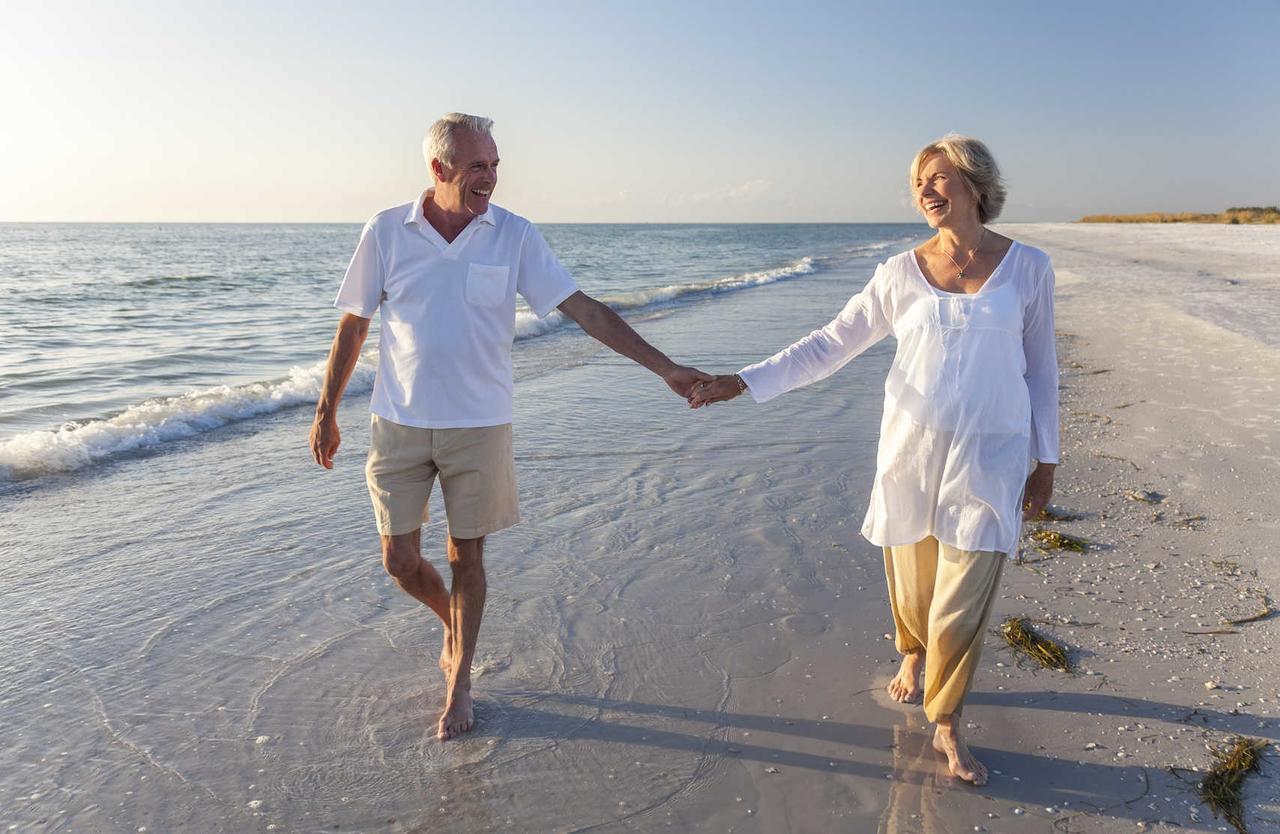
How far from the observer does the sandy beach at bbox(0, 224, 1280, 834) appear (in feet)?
9.70

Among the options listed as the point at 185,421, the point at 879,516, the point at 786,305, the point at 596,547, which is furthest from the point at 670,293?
the point at 879,516

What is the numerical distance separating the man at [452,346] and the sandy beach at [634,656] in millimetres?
534

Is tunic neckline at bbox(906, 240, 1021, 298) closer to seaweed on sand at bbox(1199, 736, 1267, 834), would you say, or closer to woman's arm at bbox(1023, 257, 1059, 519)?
woman's arm at bbox(1023, 257, 1059, 519)

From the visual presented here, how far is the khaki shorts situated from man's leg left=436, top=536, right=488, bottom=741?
0.29 feet

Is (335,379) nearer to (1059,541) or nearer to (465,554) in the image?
(465,554)

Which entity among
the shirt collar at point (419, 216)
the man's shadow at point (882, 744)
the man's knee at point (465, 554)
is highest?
the shirt collar at point (419, 216)

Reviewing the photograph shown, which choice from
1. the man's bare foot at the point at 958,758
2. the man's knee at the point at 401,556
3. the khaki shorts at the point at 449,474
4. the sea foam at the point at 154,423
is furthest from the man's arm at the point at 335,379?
the sea foam at the point at 154,423

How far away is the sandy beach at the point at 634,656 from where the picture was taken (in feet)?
9.70

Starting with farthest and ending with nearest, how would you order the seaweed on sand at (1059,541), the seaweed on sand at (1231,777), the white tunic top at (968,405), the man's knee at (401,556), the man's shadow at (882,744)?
1. the seaweed on sand at (1059,541)
2. the man's knee at (401,556)
3. the white tunic top at (968,405)
4. the man's shadow at (882,744)
5. the seaweed on sand at (1231,777)

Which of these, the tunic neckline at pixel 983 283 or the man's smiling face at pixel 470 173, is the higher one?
the man's smiling face at pixel 470 173

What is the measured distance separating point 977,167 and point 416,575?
2.58 metres

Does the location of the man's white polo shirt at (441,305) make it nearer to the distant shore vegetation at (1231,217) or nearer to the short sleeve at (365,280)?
the short sleeve at (365,280)

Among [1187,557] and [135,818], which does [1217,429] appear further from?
[135,818]

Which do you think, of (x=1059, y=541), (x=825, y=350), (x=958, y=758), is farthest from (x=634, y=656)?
(x=1059, y=541)
